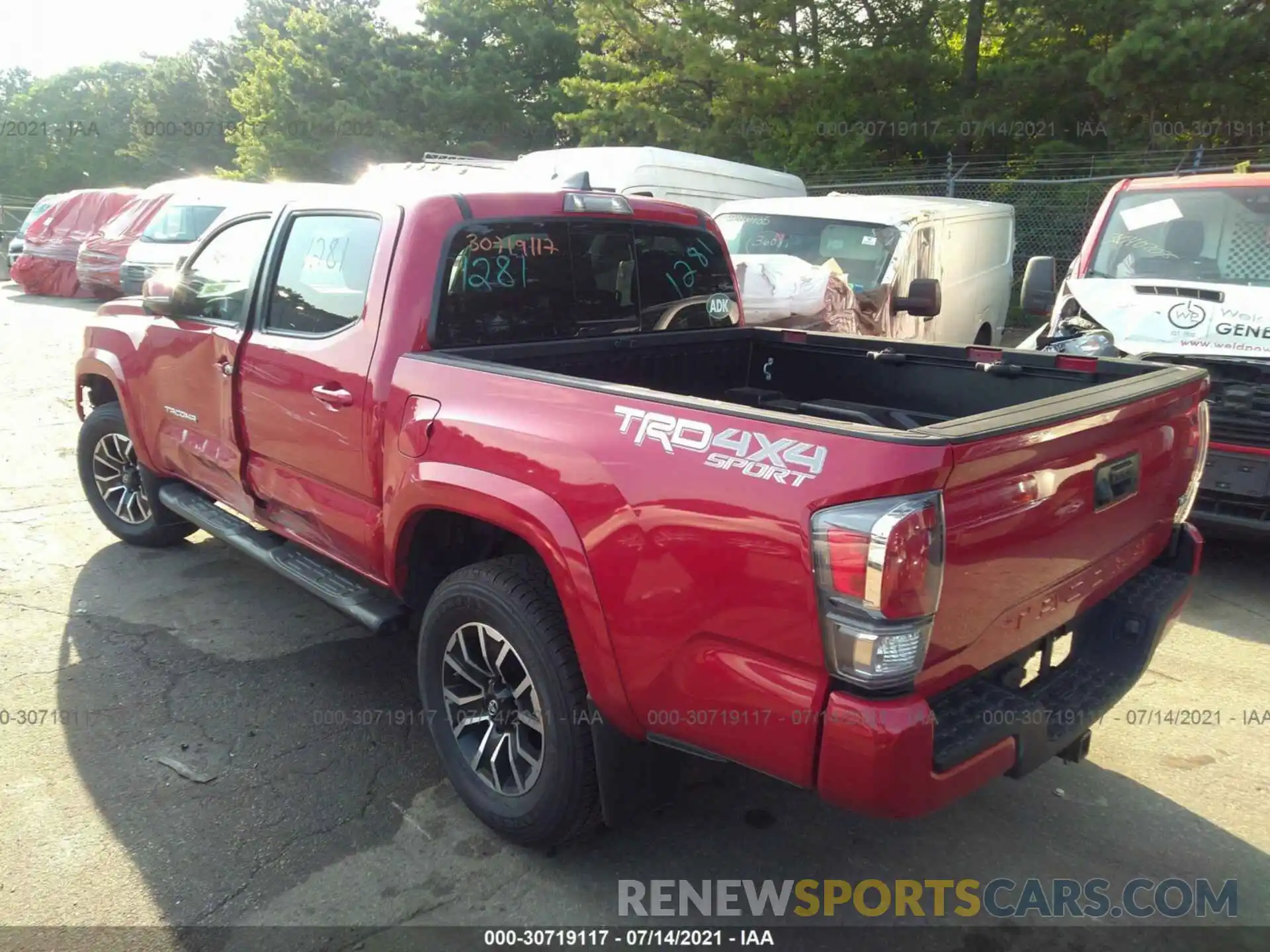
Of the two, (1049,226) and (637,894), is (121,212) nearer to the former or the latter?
(1049,226)

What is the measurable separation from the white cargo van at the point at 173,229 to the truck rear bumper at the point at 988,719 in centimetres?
1416

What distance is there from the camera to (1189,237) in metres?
5.81

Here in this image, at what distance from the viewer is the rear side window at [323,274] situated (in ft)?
11.1

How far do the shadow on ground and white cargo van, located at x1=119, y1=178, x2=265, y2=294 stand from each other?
11.9 metres

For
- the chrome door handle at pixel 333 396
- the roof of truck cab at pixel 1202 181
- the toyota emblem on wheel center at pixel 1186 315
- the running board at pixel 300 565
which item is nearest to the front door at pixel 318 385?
the chrome door handle at pixel 333 396

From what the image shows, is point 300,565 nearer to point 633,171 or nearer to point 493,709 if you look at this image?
point 493,709

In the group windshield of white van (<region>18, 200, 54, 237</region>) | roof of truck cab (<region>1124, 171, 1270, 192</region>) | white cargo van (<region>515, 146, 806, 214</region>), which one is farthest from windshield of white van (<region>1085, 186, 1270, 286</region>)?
windshield of white van (<region>18, 200, 54, 237</region>)

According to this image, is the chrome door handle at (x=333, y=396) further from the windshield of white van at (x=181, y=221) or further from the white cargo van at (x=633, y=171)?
the windshield of white van at (x=181, y=221)

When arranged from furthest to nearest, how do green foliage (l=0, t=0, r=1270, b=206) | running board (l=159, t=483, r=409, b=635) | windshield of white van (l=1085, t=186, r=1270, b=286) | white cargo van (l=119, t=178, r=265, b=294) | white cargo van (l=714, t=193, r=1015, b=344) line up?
white cargo van (l=119, t=178, r=265, b=294)
green foliage (l=0, t=0, r=1270, b=206)
white cargo van (l=714, t=193, r=1015, b=344)
windshield of white van (l=1085, t=186, r=1270, b=286)
running board (l=159, t=483, r=409, b=635)

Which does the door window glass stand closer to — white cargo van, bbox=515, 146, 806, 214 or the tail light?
the tail light

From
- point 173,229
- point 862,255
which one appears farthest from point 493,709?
point 173,229

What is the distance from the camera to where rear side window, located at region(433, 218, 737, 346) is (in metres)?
3.30

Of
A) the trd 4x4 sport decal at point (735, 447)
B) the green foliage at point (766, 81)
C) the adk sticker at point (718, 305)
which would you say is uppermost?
the green foliage at point (766, 81)

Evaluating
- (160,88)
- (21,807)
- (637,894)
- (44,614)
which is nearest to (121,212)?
(44,614)
